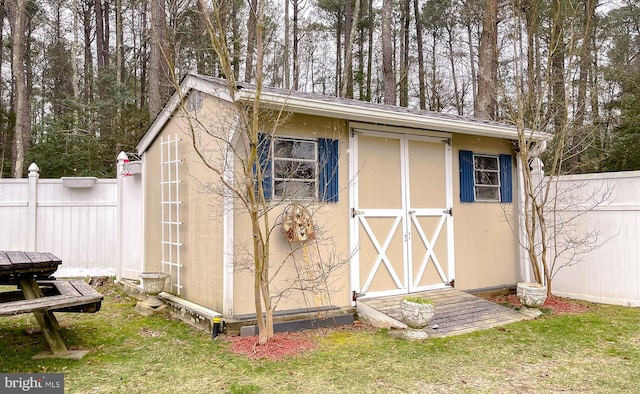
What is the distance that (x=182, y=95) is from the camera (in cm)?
474

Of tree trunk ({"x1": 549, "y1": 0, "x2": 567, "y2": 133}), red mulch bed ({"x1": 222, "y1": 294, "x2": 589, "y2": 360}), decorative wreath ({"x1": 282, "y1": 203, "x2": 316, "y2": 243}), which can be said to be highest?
tree trunk ({"x1": 549, "y1": 0, "x2": 567, "y2": 133})

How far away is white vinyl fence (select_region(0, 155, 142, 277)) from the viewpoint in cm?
729

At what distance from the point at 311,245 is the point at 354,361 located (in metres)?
1.37

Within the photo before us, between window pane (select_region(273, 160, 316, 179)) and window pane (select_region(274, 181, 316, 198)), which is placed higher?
window pane (select_region(273, 160, 316, 179))

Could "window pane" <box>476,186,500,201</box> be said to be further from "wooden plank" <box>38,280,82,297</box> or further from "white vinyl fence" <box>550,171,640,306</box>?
"wooden plank" <box>38,280,82,297</box>

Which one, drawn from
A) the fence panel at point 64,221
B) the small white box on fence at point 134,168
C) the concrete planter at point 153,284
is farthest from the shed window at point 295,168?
the fence panel at point 64,221

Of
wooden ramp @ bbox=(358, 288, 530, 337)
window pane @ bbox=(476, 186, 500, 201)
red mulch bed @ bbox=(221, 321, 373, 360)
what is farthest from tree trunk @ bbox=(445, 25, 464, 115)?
red mulch bed @ bbox=(221, 321, 373, 360)

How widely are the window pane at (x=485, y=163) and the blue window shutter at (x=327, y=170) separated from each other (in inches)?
93.8

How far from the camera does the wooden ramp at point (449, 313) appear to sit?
4519 mm

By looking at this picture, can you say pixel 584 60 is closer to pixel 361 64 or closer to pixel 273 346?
pixel 361 64

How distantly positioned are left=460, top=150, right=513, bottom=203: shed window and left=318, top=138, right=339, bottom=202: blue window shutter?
6.76 feet

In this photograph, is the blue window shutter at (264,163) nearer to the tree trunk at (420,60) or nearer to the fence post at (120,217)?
the fence post at (120,217)

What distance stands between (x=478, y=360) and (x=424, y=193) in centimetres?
236

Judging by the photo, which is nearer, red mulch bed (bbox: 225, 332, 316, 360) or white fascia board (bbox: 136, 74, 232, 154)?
red mulch bed (bbox: 225, 332, 316, 360)
